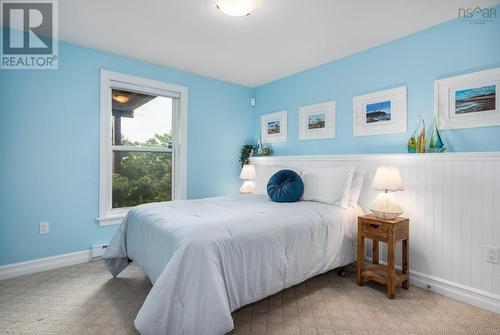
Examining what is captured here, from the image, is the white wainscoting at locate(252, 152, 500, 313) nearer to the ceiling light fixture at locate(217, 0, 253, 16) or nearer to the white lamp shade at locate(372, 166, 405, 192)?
the white lamp shade at locate(372, 166, 405, 192)

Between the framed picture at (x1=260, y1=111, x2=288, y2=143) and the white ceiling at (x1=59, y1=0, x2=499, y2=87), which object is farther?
the framed picture at (x1=260, y1=111, x2=288, y2=143)

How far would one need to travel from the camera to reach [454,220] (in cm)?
220

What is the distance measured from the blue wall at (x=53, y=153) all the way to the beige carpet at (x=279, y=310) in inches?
19.7

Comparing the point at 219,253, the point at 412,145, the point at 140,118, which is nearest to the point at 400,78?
the point at 412,145

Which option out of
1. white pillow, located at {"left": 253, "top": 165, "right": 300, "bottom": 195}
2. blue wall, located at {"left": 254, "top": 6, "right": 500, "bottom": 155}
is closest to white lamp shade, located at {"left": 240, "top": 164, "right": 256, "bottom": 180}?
white pillow, located at {"left": 253, "top": 165, "right": 300, "bottom": 195}

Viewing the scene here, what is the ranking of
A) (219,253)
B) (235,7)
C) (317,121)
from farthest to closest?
1. (317,121)
2. (235,7)
3. (219,253)

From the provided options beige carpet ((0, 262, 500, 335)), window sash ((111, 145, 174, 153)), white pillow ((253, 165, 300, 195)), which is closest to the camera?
beige carpet ((0, 262, 500, 335))

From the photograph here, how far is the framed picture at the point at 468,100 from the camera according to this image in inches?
83.9

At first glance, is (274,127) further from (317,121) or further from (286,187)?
(286,187)

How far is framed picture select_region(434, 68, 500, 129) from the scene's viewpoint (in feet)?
6.99

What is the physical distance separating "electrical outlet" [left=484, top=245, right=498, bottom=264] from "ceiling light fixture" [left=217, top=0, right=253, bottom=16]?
2756 mm

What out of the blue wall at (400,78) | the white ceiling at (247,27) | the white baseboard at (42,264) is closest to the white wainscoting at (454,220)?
the blue wall at (400,78)

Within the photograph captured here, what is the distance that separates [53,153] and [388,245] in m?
3.50

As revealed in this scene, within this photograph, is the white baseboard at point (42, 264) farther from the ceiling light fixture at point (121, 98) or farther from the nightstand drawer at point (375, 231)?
the nightstand drawer at point (375, 231)
